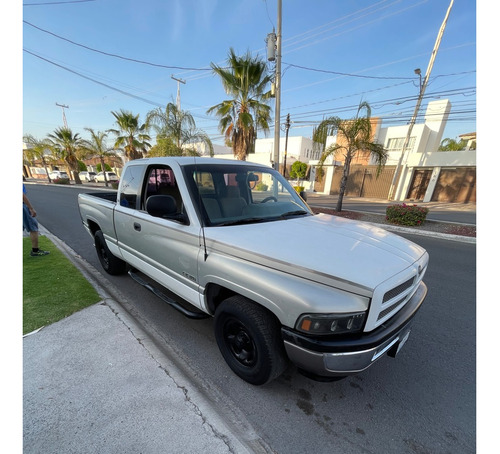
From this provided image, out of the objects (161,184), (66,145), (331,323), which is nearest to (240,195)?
(161,184)

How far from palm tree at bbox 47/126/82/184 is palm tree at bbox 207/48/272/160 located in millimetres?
24737

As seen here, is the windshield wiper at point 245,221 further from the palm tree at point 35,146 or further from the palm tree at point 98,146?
the palm tree at point 35,146

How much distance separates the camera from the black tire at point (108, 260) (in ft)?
13.0

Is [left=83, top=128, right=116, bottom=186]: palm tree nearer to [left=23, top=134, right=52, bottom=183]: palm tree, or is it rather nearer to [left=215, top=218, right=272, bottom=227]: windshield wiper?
[left=23, top=134, right=52, bottom=183]: palm tree

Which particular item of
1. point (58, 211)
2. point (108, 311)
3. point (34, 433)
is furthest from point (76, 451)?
point (58, 211)

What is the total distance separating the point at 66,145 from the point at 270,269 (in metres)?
36.4

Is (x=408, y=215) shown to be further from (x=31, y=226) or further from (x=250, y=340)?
(x=31, y=226)

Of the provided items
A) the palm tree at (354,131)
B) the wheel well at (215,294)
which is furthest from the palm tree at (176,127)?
the wheel well at (215,294)

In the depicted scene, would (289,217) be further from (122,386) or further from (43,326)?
(43,326)

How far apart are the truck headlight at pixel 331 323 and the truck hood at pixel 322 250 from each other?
0.19 m

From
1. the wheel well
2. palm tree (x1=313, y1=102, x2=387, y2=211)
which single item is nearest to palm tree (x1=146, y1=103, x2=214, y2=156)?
palm tree (x1=313, y1=102, x2=387, y2=211)

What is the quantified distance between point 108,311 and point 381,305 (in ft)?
10.3

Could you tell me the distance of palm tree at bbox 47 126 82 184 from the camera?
1080 inches

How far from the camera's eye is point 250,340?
6.61 feet
